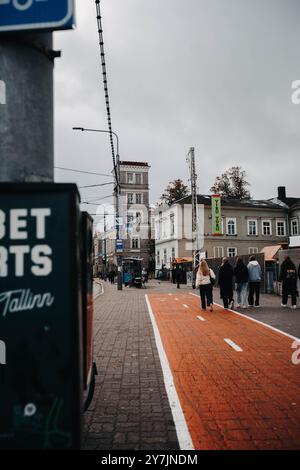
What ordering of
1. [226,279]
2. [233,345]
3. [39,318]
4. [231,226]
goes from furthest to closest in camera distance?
[231,226], [226,279], [233,345], [39,318]

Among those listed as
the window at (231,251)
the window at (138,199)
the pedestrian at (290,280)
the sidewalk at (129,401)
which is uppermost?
the window at (138,199)

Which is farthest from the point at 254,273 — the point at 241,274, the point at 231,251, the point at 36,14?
the point at 231,251

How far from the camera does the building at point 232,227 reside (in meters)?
54.8

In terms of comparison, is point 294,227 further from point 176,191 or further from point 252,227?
point 176,191

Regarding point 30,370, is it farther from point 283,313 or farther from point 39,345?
point 283,313

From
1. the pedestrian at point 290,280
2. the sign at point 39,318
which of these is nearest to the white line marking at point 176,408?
the sign at point 39,318

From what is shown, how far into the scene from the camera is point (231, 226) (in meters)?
56.0

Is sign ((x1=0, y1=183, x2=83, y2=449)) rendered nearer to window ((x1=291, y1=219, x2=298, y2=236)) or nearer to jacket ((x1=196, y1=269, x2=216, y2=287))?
jacket ((x1=196, y1=269, x2=216, y2=287))

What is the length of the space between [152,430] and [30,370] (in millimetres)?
2320

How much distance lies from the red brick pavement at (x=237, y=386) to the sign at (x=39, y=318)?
2024mm

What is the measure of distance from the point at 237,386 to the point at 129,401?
1.53m

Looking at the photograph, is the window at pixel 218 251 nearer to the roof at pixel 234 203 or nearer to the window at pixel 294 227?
the roof at pixel 234 203
